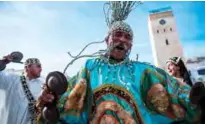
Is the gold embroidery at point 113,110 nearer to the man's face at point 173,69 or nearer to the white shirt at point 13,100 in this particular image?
the white shirt at point 13,100

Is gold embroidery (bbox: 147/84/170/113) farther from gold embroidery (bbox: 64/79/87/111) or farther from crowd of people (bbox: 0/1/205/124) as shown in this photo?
gold embroidery (bbox: 64/79/87/111)

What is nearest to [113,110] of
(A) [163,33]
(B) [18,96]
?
(B) [18,96]

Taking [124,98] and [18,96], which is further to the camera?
[18,96]

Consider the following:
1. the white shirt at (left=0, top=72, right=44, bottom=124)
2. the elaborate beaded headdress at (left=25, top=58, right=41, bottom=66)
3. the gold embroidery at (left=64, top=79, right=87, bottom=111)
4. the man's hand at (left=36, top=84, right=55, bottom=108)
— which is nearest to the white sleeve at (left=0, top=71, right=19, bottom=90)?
the white shirt at (left=0, top=72, right=44, bottom=124)

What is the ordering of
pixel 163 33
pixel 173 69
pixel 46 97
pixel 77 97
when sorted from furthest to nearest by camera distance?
pixel 163 33 → pixel 173 69 → pixel 77 97 → pixel 46 97

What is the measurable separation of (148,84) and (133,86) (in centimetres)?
13

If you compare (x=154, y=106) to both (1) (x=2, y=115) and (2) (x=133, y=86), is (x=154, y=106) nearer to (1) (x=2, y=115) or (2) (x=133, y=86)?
(2) (x=133, y=86)

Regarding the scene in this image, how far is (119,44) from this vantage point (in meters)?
2.60

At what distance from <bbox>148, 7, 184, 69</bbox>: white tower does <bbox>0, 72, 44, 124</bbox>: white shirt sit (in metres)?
40.2

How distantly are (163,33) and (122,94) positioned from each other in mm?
45310

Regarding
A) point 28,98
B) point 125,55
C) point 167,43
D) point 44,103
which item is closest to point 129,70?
point 125,55

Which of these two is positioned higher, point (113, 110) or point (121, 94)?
point (121, 94)

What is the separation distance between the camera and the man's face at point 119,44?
2.61 meters

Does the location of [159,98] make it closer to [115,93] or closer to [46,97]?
Answer: [115,93]
